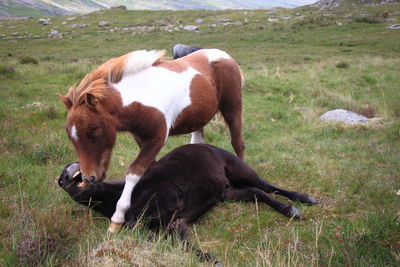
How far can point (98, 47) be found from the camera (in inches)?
1076

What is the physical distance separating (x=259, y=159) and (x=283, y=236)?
2411 mm

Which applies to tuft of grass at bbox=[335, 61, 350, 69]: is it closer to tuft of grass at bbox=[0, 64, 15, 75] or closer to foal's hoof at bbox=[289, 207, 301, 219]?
tuft of grass at bbox=[0, 64, 15, 75]

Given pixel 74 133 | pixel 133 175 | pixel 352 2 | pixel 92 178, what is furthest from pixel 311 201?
pixel 352 2

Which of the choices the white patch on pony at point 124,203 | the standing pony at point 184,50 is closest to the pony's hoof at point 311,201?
the white patch on pony at point 124,203

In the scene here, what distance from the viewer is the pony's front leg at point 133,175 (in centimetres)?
337

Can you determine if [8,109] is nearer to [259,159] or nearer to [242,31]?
[259,159]

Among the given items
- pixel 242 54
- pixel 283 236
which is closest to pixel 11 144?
pixel 283 236

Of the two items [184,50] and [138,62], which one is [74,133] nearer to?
[138,62]

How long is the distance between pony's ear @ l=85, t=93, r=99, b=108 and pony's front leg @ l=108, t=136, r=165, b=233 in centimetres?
71

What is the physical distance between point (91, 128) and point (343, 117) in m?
6.20

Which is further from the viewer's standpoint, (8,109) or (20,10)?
(20,10)

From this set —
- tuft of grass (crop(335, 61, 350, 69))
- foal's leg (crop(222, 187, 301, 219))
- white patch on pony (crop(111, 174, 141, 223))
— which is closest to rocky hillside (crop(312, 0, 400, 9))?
tuft of grass (crop(335, 61, 350, 69))

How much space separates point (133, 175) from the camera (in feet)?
11.2

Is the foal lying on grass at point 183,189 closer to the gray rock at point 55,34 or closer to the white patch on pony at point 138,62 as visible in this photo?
the white patch on pony at point 138,62
